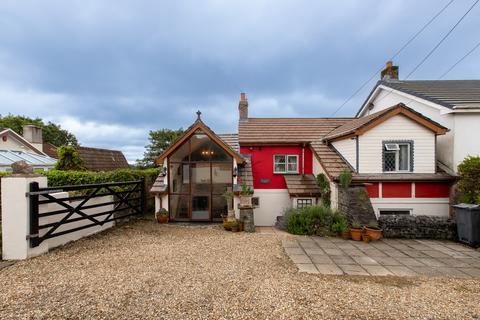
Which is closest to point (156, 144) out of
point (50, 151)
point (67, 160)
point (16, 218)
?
point (50, 151)

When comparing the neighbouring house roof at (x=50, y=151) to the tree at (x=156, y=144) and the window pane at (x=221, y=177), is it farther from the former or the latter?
the window pane at (x=221, y=177)

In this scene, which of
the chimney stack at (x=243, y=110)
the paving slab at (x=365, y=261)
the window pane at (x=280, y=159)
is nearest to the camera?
the paving slab at (x=365, y=261)

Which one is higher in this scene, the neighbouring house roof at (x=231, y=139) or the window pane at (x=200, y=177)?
the neighbouring house roof at (x=231, y=139)

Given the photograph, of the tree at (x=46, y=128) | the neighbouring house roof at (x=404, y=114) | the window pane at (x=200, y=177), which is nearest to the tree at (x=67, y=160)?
the window pane at (x=200, y=177)

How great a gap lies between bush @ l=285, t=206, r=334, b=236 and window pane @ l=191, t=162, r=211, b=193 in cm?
437

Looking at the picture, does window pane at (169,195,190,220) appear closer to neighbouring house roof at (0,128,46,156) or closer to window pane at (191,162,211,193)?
window pane at (191,162,211,193)

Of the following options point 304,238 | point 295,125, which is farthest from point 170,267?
point 295,125

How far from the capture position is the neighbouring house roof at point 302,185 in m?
11.0

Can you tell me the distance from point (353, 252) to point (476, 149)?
7.73 m

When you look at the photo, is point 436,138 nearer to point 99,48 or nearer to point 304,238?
point 304,238

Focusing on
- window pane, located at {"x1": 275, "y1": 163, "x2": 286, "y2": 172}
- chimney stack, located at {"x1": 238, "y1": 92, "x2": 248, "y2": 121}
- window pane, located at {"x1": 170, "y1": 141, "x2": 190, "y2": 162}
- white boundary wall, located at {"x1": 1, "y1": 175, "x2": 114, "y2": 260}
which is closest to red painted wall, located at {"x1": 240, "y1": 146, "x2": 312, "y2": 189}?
window pane, located at {"x1": 275, "y1": 163, "x2": 286, "y2": 172}

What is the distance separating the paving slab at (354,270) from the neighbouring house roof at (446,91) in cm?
862

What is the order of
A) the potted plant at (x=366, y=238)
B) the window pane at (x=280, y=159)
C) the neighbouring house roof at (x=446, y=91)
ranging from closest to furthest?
the potted plant at (x=366, y=238), the neighbouring house roof at (x=446, y=91), the window pane at (x=280, y=159)

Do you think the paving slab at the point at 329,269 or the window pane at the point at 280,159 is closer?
the paving slab at the point at 329,269
